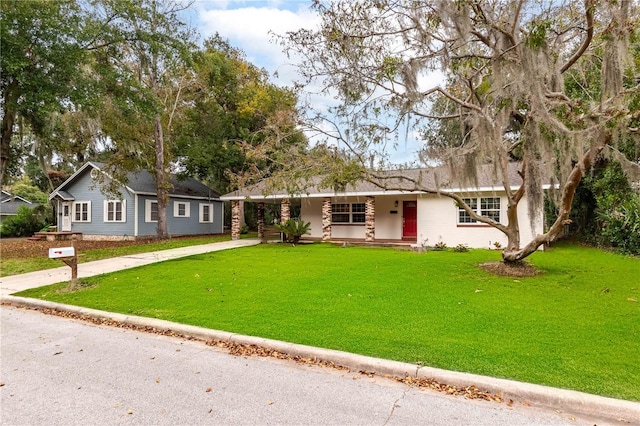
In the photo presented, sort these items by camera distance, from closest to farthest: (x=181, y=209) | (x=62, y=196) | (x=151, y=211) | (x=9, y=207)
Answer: (x=151, y=211) < (x=62, y=196) < (x=181, y=209) < (x=9, y=207)

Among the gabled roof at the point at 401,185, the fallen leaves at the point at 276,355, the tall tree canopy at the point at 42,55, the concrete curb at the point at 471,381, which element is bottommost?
the fallen leaves at the point at 276,355

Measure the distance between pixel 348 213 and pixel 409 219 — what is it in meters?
2.85

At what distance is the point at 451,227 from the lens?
14555mm

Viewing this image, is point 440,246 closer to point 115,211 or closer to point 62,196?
point 115,211

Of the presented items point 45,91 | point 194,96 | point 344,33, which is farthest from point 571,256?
point 194,96

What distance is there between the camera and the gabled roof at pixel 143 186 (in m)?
19.6

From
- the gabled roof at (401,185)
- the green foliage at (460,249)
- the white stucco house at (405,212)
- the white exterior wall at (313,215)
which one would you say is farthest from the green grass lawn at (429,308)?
the white exterior wall at (313,215)

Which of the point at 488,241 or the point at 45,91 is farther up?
the point at 45,91

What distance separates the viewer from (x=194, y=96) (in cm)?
2256

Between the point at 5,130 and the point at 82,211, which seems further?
the point at 82,211

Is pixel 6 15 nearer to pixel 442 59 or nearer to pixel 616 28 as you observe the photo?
pixel 442 59

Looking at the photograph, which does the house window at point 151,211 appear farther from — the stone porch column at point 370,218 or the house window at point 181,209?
the stone porch column at point 370,218

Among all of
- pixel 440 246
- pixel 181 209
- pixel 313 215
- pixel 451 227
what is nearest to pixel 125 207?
Answer: pixel 181 209

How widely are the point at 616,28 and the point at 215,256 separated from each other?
1123 centimetres
